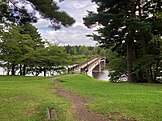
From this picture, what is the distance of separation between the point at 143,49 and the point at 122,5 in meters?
4.59

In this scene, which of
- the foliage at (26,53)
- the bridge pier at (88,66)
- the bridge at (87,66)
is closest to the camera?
the foliage at (26,53)

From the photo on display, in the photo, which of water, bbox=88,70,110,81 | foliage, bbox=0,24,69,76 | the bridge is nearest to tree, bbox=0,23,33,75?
foliage, bbox=0,24,69,76

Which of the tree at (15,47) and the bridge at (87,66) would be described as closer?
the tree at (15,47)

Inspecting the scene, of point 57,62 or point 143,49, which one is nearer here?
point 143,49

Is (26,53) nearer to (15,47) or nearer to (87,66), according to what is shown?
(15,47)

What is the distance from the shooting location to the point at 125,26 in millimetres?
22891

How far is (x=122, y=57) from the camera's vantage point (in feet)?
106

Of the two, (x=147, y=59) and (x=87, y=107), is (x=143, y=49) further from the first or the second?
(x=87, y=107)

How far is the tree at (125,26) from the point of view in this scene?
23.5 m

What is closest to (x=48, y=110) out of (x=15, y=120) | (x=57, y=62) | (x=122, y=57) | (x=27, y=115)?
(x=27, y=115)

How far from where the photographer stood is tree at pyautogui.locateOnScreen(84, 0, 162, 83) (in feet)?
77.2

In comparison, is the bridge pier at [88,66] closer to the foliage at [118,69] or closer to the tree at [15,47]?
the tree at [15,47]

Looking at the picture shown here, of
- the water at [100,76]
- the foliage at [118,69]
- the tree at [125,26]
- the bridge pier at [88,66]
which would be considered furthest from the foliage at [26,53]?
the water at [100,76]

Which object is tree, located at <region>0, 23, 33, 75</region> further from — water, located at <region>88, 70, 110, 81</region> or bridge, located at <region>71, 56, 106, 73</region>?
water, located at <region>88, 70, 110, 81</region>
